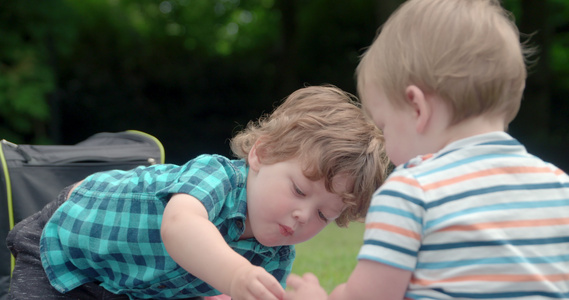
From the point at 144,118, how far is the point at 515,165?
8.92m

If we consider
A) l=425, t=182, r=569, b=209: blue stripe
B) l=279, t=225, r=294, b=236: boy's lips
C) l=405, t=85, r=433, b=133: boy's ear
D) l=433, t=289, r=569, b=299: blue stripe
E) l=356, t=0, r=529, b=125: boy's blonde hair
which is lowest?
l=279, t=225, r=294, b=236: boy's lips

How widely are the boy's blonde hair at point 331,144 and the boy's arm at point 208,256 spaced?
1.05 ft

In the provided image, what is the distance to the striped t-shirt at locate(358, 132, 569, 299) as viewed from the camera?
3.72 feet

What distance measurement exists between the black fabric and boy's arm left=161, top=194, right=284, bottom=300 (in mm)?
1160

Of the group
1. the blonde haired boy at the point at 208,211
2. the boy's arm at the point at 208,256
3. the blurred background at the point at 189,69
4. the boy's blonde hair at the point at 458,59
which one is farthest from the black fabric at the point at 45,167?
the blurred background at the point at 189,69

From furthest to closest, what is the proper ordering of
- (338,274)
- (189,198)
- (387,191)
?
1. (338,274)
2. (189,198)
3. (387,191)

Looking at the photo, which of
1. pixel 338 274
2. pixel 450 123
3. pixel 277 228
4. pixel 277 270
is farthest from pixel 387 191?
pixel 338 274

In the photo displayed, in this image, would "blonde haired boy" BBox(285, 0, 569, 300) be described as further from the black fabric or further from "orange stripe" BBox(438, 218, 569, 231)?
the black fabric

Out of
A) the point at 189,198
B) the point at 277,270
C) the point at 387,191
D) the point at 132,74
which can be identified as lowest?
the point at 132,74

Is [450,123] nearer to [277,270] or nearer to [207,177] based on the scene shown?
[207,177]

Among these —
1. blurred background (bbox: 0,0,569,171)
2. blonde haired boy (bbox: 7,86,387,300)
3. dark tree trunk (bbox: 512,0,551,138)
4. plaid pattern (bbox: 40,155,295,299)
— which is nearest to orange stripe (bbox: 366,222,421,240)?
blonde haired boy (bbox: 7,86,387,300)

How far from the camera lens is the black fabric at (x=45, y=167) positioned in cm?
244

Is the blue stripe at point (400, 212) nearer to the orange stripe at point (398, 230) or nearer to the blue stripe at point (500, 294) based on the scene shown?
the orange stripe at point (398, 230)

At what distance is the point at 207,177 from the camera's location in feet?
5.60
